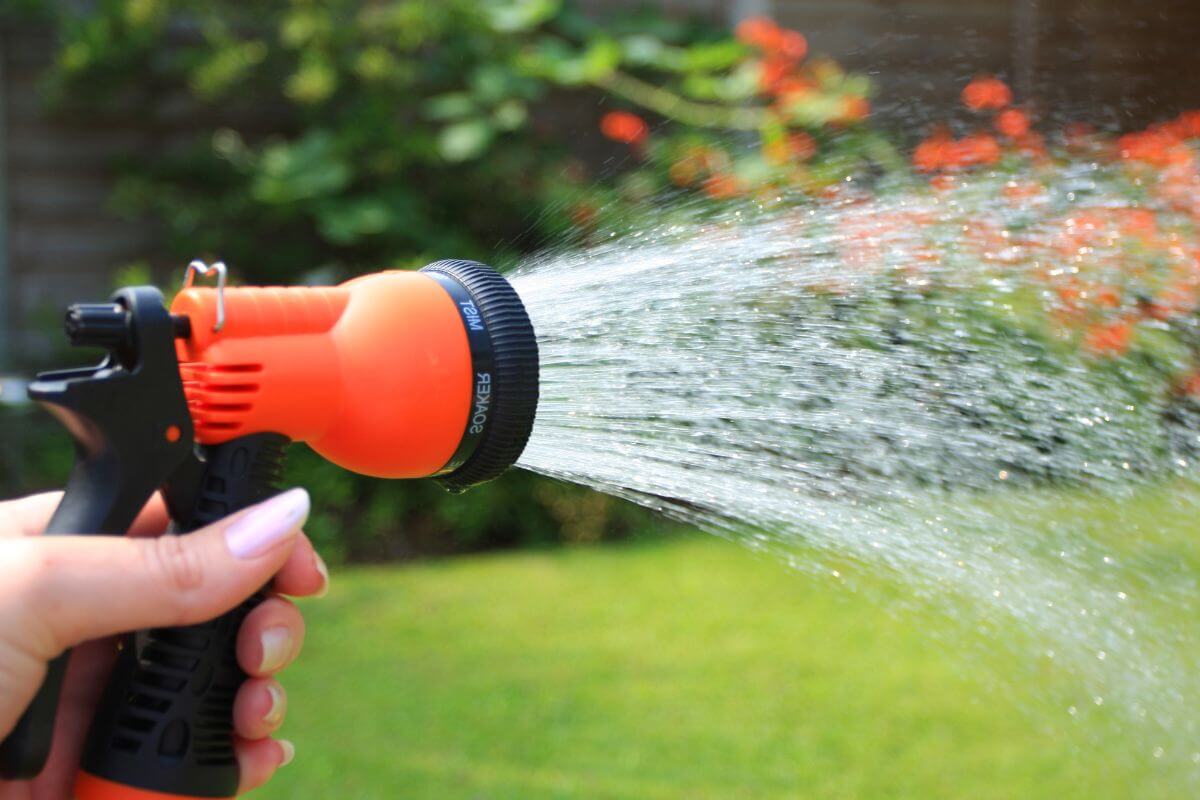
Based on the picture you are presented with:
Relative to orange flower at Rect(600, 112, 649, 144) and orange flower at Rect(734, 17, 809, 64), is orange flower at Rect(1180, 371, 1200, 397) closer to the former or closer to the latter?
orange flower at Rect(734, 17, 809, 64)

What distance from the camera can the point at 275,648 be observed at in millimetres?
1553

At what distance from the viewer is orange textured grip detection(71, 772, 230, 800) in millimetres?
1361

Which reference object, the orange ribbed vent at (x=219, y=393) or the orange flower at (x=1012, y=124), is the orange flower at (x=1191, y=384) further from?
the orange ribbed vent at (x=219, y=393)

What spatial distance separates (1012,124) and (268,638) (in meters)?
3.89

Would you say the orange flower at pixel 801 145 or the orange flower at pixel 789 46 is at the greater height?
the orange flower at pixel 789 46

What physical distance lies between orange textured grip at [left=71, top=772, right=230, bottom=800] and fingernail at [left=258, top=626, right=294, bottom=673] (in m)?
0.20

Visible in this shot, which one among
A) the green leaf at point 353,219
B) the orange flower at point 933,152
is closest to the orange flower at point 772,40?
the orange flower at point 933,152

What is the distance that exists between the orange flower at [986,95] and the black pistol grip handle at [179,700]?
3903 millimetres

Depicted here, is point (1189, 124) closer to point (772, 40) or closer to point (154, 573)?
point (772, 40)

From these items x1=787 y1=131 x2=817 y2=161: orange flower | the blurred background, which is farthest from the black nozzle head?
x1=787 y1=131 x2=817 y2=161: orange flower

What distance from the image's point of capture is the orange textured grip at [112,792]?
1361 mm

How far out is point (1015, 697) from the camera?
350cm

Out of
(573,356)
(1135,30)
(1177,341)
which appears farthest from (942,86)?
(573,356)

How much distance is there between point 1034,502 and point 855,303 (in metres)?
0.67
